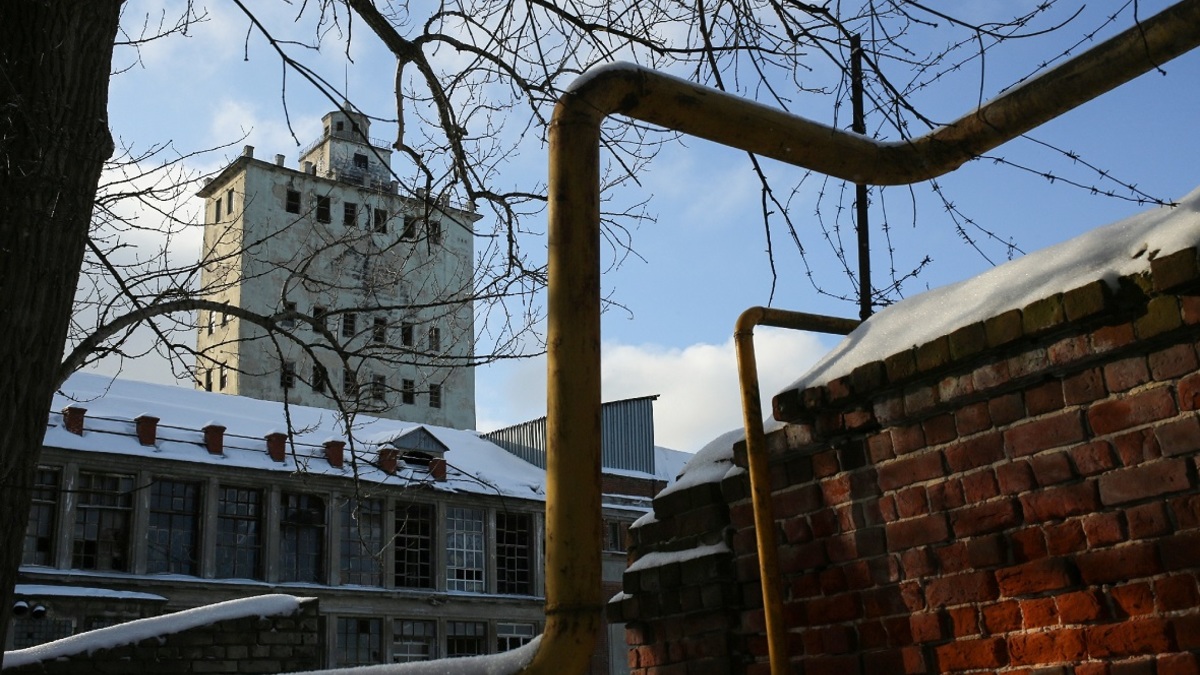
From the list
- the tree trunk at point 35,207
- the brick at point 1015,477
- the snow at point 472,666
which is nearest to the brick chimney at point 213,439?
the snow at point 472,666

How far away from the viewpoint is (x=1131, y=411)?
8.32ft

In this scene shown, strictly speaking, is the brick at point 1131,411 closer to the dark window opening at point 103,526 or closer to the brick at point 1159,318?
the brick at point 1159,318

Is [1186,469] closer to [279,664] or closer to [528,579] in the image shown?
[279,664]

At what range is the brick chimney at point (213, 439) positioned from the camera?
2486cm

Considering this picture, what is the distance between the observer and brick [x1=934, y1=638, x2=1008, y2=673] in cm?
274

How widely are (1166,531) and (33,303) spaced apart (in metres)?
3.53

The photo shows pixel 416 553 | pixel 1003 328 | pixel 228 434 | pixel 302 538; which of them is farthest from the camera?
pixel 416 553

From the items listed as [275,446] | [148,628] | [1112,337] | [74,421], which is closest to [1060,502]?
[1112,337]

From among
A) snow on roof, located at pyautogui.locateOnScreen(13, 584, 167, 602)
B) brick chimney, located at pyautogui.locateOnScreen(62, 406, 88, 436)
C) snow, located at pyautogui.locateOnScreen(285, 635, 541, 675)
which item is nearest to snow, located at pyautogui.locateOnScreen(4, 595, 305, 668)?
snow, located at pyautogui.locateOnScreen(285, 635, 541, 675)

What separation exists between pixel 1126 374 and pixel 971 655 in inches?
32.9

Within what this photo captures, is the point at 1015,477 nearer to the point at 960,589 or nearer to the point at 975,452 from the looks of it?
the point at 975,452

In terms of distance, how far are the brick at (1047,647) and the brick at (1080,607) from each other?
29mm

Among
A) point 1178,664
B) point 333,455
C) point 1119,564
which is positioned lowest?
point 1178,664

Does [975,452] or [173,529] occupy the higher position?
[173,529]
